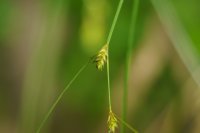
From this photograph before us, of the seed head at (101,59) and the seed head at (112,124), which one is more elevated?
the seed head at (101,59)

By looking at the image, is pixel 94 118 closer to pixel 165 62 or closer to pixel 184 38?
pixel 165 62

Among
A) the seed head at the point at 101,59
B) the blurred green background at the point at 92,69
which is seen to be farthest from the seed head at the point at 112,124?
the blurred green background at the point at 92,69

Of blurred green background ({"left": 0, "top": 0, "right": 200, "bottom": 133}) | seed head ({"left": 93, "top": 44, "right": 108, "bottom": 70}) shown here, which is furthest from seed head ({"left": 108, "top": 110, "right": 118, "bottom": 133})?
blurred green background ({"left": 0, "top": 0, "right": 200, "bottom": 133})

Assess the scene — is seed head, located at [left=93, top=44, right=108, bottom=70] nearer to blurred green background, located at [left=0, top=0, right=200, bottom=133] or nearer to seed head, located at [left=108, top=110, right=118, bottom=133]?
seed head, located at [left=108, top=110, right=118, bottom=133]

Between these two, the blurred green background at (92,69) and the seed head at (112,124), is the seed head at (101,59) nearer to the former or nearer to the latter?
the seed head at (112,124)

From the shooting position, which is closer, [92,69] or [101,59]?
[101,59]

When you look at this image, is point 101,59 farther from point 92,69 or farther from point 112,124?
point 92,69

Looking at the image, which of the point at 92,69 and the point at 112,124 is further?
the point at 92,69

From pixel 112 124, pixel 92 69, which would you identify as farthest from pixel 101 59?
pixel 92 69
